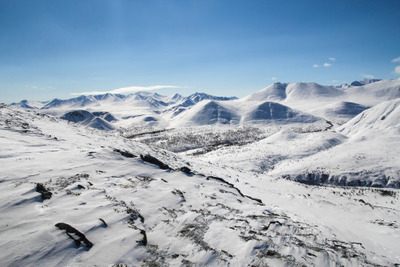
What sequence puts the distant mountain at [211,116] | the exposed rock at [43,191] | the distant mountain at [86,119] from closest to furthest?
the exposed rock at [43,191] < the distant mountain at [86,119] < the distant mountain at [211,116]

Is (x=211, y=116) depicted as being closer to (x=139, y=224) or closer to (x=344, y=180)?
(x=344, y=180)

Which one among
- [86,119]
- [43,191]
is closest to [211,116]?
[86,119]

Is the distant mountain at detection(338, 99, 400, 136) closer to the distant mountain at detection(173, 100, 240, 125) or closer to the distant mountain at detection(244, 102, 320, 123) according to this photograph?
the distant mountain at detection(244, 102, 320, 123)

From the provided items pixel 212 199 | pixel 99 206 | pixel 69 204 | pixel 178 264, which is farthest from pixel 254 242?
pixel 69 204

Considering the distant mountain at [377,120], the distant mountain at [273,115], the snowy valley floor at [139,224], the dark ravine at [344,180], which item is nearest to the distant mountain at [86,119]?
the distant mountain at [273,115]

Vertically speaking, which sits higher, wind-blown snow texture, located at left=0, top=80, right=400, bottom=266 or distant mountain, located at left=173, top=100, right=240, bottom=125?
distant mountain, located at left=173, top=100, right=240, bottom=125

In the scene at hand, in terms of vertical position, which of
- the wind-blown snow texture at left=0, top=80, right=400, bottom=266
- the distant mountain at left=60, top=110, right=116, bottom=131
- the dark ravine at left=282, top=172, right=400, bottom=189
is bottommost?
the dark ravine at left=282, top=172, right=400, bottom=189

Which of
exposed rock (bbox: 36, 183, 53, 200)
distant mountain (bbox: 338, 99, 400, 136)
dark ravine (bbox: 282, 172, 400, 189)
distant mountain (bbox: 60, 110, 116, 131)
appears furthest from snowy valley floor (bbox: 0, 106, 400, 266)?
distant mountain (bbox: 60, 110, 116, 131)

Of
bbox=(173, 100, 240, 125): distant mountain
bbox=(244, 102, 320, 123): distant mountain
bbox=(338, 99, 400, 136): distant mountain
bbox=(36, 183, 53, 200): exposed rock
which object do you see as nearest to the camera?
bbox=(36, 183, 53, 200): exposed rock

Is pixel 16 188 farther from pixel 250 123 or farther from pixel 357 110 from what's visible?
pixel 357 110

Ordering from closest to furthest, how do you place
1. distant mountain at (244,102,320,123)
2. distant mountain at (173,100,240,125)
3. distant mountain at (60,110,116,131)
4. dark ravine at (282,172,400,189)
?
dark ravine at (282,172,400,189), distant mountain at (60,110,116,131), distant mountain at (244,102,320,123), distant mountain at (173,100,240,125)

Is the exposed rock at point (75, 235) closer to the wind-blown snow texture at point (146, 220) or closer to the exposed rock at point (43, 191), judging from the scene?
the wind-blown snow texture at point (146, 220)
